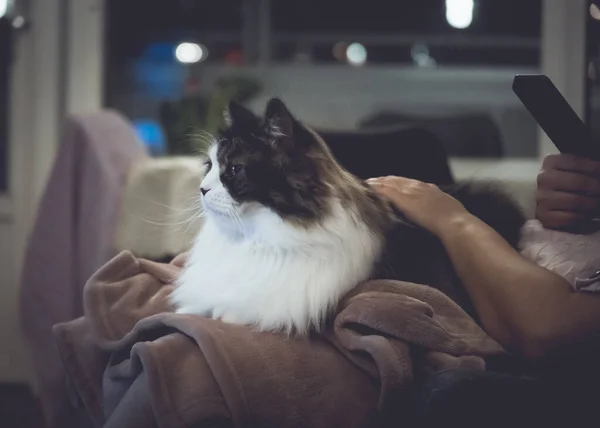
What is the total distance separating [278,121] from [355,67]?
0.37 m

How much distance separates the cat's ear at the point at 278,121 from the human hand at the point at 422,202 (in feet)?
0.38

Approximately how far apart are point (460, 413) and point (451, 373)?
0.13 feet

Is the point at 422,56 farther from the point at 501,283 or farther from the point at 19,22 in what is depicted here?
the point at 19,22

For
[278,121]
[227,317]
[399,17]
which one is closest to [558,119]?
[278,121]

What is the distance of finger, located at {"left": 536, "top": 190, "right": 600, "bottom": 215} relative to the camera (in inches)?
32.3

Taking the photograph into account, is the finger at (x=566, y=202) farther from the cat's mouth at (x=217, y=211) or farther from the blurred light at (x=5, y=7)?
the blurred light at (x=5, y=7)

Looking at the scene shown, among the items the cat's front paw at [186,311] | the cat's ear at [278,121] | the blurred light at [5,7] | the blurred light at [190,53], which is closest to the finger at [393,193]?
the cat's ear at [278,121]

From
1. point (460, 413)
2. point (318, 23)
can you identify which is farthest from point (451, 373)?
point (318, 23)

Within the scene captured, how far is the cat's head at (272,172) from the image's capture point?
33.0 inches

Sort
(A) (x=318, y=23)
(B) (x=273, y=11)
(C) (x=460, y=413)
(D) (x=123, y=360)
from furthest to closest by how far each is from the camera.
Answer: (B) (x=273, y=11)
(A) (x=318, y=23)
(D) (x=123, y=360)
(C) (x=460, y=413)

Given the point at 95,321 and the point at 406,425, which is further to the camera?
the point at 95,321

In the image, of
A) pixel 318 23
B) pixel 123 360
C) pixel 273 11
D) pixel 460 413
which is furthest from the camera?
pixel 273 11

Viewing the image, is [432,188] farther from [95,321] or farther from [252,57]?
[252,57]

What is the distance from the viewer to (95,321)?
882 millimetres
